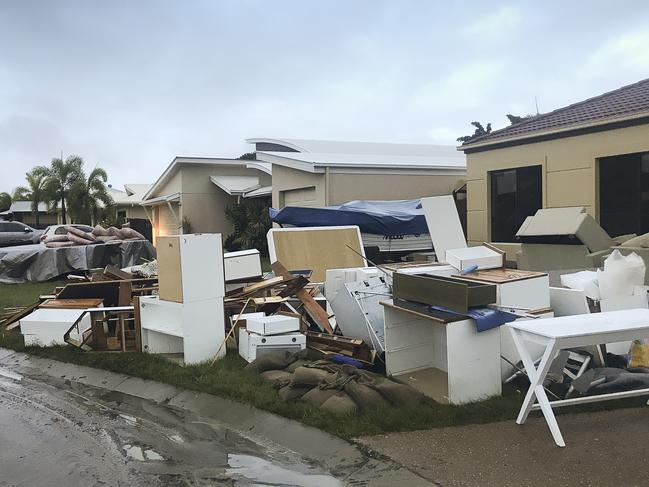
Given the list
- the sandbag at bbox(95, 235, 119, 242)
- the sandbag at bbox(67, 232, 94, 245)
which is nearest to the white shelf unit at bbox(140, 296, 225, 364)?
the sandbag at bbox(67, 232, 94, 245)

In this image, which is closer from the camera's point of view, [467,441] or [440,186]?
[467,441]

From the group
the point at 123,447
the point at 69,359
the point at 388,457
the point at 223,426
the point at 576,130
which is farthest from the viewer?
the point at 576,130

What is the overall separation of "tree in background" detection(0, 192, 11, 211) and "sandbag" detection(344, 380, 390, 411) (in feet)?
180

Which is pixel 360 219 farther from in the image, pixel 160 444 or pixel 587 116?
pixel 160 444

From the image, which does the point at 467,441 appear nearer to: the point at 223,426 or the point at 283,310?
the point at 223,426

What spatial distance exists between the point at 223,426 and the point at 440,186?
44.2ft

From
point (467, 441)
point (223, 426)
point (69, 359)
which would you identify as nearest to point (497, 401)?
point (467, 441)

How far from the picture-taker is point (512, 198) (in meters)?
13.4

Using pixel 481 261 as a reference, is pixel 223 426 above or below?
below

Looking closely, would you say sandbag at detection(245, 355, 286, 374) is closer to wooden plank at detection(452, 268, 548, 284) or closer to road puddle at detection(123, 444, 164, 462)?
road puddle at detection(123, 444, 164, 462)

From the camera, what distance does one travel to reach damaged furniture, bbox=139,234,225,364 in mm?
6914

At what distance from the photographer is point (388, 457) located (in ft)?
14.2

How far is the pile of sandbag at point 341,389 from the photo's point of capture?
5.14 m

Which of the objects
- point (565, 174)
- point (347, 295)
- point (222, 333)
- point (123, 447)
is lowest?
point (123, 447)
